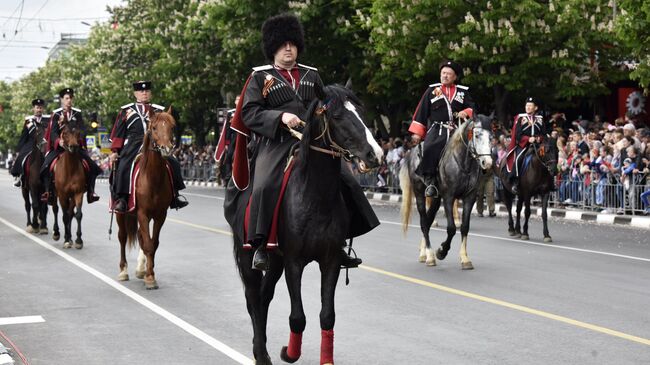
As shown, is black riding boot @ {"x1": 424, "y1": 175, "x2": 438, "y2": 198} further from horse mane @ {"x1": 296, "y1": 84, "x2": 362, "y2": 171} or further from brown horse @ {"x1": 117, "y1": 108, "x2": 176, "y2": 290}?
horse mane @ {"x1": 296, "y1": 84, "x2": 362, "y2": 171}

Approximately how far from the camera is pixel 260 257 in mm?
7734

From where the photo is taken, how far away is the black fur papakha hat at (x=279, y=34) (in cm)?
818

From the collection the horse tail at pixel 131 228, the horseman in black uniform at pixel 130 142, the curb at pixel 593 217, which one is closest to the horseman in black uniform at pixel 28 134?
the horseman in black uniform at pixel 130 142

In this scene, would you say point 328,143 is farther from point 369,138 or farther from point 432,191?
point 432,191

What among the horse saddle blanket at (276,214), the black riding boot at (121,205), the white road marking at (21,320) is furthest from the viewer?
the black riding boot at (121,205)

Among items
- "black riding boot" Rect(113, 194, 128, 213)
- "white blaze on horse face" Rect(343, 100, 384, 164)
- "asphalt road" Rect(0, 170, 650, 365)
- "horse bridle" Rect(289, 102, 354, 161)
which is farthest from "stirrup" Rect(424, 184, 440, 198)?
"white blaze on horse face" Rect(343, 100, 384, 164)

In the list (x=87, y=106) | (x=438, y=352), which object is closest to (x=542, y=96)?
(x=438, y=352)

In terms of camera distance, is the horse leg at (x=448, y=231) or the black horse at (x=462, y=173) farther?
the horse leg at (x=448, y=231)

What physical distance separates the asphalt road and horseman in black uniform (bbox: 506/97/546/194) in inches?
86.7

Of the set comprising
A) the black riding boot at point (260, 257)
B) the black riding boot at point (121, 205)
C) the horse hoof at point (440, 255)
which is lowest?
the horse hoof at point (440, 255)

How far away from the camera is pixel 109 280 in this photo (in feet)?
44.6

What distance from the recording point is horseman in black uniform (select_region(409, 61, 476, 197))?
48.3 feet

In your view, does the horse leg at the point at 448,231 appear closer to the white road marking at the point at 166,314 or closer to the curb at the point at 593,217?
the white road marking at the point at 166,314

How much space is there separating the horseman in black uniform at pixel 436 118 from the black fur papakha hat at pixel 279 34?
654 cm
